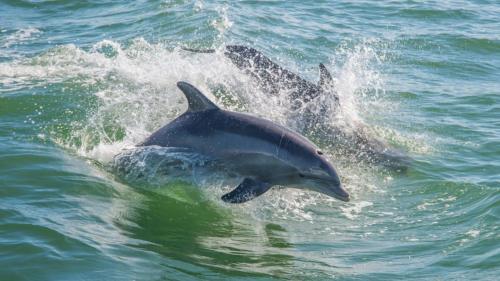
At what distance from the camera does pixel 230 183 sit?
34.0ft

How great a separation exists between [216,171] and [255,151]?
698 mm

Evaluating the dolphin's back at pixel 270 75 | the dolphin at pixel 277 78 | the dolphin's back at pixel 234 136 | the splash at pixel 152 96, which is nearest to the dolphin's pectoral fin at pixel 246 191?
the dolphin's back at pixel 234 136

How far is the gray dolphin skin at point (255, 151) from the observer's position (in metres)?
9.66

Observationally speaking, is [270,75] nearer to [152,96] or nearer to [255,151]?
[152,96]

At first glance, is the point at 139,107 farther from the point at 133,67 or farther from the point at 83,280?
the point at 83,280

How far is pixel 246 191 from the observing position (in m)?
9.64

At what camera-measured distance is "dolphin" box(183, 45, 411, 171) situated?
13031 millimetres

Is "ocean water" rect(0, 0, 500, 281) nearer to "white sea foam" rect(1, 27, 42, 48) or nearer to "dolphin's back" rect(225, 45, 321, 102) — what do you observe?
"white sea foam" rect(1, 27, 42, 48)

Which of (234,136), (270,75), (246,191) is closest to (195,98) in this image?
(234,136)

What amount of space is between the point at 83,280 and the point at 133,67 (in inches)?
366

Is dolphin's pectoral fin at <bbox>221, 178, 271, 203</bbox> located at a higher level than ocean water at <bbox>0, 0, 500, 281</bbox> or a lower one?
higher

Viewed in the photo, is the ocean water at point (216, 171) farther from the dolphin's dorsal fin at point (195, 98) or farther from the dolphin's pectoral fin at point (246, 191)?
the dolphin's dorsal fin at point (195, 98)

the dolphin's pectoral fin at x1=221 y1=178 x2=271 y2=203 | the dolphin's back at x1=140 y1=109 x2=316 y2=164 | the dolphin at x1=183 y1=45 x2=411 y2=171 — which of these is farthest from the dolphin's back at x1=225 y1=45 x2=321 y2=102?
the dolphin's pectoral fin at x1=221 y1=178 x2=271 y2=203

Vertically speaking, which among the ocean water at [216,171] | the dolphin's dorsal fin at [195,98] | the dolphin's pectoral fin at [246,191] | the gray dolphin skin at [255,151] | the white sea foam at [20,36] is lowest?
the white sea foam at [20,36]
